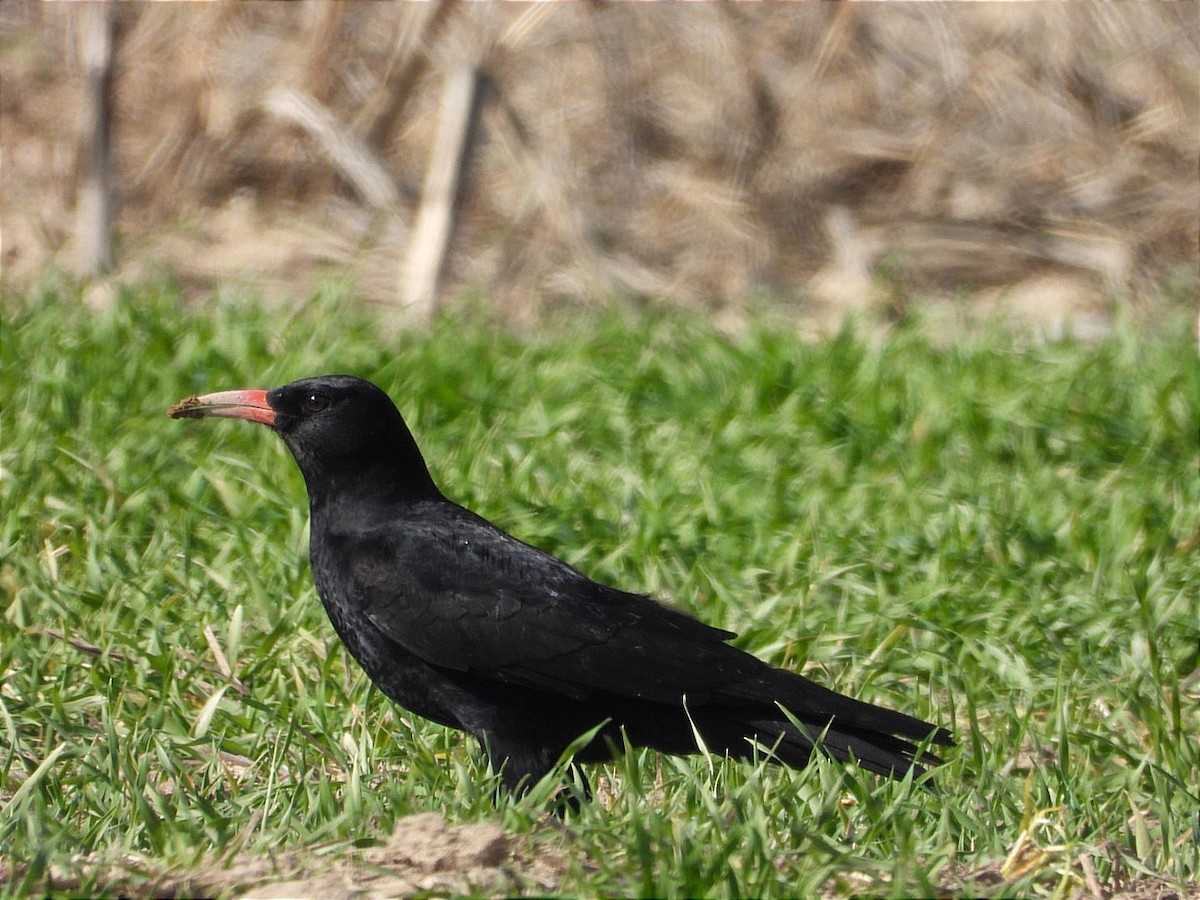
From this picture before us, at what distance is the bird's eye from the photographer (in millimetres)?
3869

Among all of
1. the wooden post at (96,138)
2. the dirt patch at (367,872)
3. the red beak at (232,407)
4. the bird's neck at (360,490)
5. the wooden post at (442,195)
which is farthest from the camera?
the wooden post at (442,195)

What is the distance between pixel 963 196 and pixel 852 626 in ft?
17.1

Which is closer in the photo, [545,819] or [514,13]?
[545,819]

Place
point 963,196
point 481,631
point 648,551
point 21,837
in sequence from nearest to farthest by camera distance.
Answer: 1. point 21,837
2. point 481,631
3. point 648,551
4. point 963,196

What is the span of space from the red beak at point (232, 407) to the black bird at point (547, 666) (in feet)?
Result: 1.39

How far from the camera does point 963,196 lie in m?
9.15

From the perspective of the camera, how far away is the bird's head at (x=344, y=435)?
3818mm

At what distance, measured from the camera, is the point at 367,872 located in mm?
2729

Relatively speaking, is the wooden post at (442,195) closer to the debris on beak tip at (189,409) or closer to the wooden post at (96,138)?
the wooden post at (96,138)

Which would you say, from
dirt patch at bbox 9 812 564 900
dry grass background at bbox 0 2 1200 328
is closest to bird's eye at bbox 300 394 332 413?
dirt patch at bbox 9 812 564 900

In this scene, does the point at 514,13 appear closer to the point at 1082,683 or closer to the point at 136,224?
the point at 136,224

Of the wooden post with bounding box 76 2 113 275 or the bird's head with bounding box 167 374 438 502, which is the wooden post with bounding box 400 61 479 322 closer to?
the wooden post with bounding box 76 2 113 275

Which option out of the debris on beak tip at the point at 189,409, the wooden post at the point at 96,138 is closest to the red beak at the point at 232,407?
the debris on beak tip at the point at 189,409

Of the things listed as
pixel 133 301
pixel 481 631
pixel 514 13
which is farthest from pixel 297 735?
pixel 514 13
